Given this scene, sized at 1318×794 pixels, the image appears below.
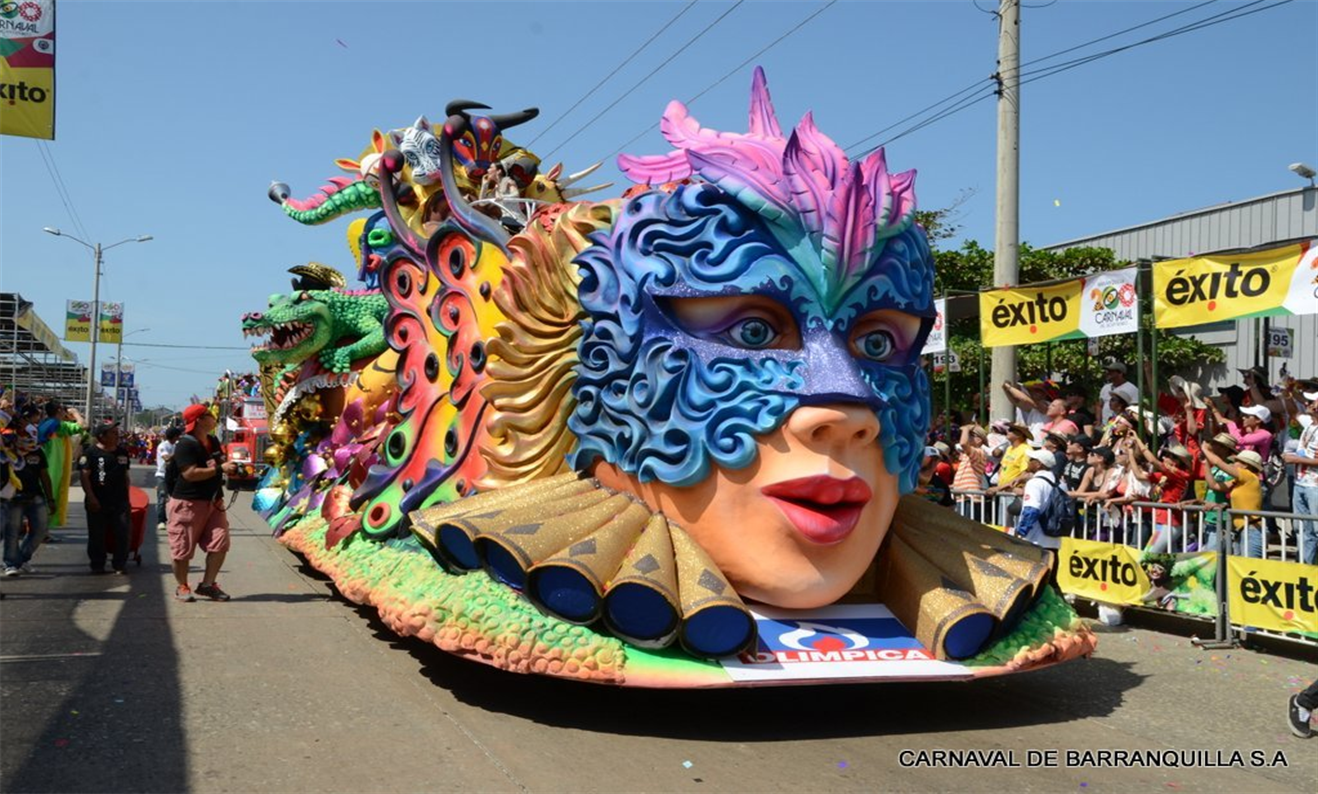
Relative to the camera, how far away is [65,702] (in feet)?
19.4

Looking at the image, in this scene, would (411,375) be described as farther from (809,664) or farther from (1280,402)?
(1280,402)

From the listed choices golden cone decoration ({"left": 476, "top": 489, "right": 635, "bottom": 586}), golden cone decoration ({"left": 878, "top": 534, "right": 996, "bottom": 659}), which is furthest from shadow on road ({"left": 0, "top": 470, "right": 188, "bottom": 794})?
golden cone decoration ({"left": 878, "top": 534, "right": 996, "bottom": 659})

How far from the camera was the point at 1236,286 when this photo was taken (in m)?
9.84

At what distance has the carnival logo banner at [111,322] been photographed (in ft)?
154

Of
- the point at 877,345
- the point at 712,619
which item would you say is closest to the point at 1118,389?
the point at 877,345

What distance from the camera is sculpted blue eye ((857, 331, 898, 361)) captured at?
6.35 meters

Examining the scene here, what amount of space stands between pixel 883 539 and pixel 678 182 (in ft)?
7.79

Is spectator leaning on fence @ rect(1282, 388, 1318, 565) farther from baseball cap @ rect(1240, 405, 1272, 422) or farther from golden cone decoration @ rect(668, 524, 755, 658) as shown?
golden cone decoration @ rect(668, 524, 755, 658)

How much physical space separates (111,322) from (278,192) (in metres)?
39.1

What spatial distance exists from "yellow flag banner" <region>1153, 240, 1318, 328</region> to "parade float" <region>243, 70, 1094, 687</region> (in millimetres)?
4235

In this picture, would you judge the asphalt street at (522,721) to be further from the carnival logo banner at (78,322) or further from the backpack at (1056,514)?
the carnival logo banner at (78,322)

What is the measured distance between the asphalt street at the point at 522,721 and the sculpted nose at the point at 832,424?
1.44 meters

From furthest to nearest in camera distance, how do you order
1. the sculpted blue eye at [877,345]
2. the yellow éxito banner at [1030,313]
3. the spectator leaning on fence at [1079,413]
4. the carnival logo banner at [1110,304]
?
the spectator leaning on fence at [1079,413]
the yellow éxito banner at [1030,313]
the carnival logo banner at [1110,304]
the sculpted blue eye at [877,345]

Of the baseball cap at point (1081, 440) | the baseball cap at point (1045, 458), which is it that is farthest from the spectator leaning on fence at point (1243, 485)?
the baseball cap at point (1081, 440)
